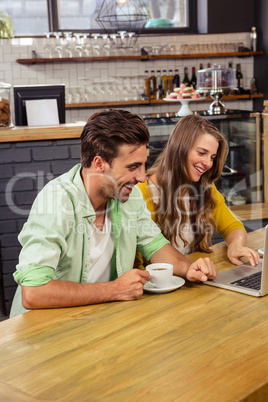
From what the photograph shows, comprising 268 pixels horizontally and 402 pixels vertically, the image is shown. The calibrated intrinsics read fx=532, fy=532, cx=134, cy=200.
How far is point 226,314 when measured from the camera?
1.55 meters

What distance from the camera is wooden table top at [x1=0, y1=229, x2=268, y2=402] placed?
1.14m

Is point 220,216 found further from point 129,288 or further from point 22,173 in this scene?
point 22,173

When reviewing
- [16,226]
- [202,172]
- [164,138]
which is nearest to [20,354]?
[202,172]

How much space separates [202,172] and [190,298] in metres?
1.07

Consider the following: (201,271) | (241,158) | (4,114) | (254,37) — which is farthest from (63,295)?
(254,37)

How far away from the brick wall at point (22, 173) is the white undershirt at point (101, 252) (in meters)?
1.35

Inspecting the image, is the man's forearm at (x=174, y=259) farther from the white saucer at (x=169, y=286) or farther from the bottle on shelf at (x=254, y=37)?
the bottle on shelf at (x=254, y=37)

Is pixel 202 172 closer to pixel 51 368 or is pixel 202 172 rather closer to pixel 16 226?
pixel 16 226

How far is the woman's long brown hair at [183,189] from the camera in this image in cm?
254

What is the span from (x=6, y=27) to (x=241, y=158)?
3219mm

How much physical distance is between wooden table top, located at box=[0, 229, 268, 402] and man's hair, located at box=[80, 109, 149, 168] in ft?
1.73

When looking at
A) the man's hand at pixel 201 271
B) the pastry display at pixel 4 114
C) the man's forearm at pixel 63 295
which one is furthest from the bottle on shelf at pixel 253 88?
the man's forearm at pixel 63 295

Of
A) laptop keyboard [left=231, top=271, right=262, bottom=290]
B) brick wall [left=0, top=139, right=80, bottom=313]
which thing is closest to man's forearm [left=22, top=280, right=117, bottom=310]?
laptop keyboard [left=231, top=271, right=262, bottom=290]

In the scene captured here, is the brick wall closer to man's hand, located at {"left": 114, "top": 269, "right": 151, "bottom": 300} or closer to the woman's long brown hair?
the woman's long brown hair
